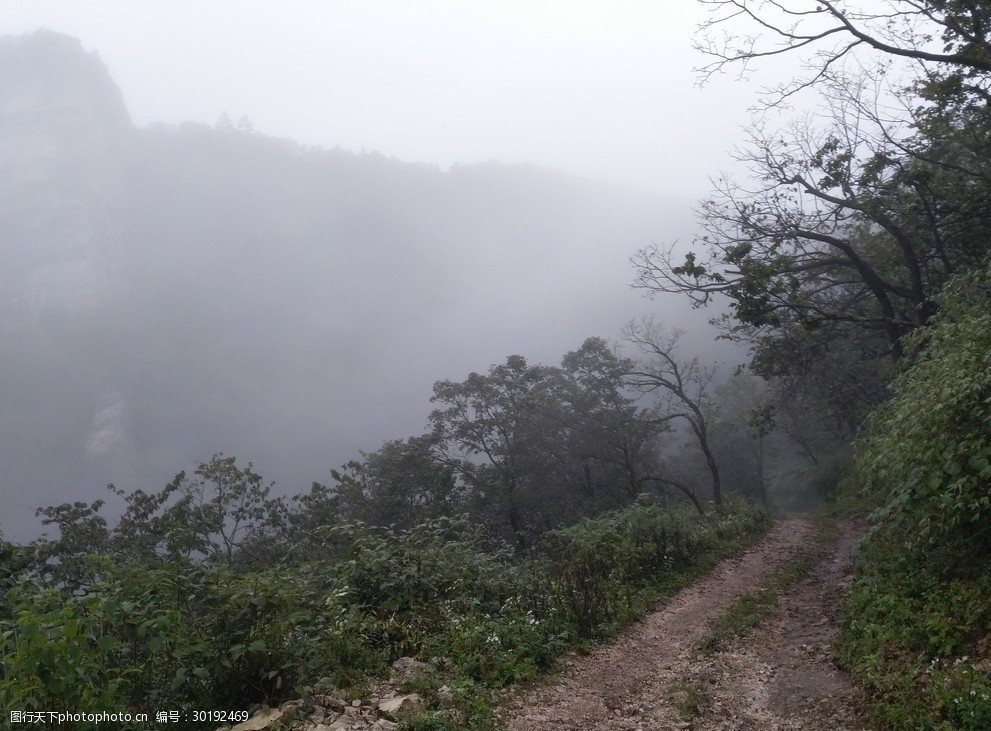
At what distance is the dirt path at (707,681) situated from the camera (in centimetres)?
465

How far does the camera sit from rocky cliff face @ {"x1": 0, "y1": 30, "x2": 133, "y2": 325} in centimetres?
6319

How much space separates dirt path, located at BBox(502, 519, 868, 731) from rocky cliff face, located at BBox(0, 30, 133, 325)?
6787 cm

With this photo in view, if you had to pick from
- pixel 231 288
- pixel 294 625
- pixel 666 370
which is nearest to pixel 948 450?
pixel 294 625

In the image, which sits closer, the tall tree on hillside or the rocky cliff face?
the tall tree on hillside

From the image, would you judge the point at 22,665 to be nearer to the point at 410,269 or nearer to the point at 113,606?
the point at 113,606

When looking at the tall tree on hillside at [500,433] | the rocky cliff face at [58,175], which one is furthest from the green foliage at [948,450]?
the rocky cliff face at [58,175]

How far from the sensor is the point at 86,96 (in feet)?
310

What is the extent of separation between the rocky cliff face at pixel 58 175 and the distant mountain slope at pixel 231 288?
0.90 ft

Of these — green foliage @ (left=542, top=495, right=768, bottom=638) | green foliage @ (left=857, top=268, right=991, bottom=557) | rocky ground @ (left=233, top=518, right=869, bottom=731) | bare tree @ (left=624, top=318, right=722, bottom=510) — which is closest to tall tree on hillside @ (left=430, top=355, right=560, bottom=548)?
bare tree @ (left=624, top=318, right=722, bottom=510)

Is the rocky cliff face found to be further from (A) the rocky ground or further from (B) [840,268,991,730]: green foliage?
(B) [840,268,991,730]: green foliage

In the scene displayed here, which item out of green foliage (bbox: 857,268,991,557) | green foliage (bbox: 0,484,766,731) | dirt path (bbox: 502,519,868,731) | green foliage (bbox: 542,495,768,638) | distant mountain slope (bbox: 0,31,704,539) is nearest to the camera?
green foliage (bbox: 0,484,766,731)

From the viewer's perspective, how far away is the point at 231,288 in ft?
272

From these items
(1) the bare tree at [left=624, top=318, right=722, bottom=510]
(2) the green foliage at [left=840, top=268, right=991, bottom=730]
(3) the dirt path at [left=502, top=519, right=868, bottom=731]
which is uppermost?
(1) the bare tree at [left=624, top=318, right=722, bottom=510]

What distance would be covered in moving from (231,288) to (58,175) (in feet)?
78.8
